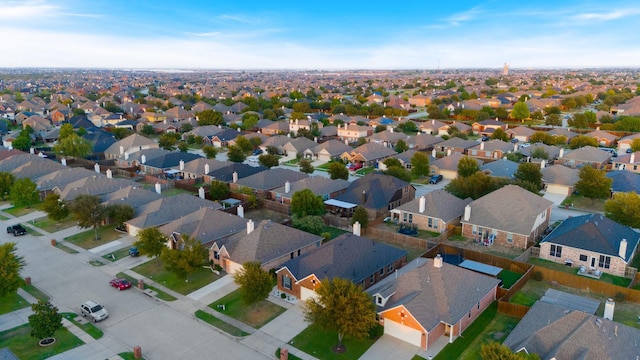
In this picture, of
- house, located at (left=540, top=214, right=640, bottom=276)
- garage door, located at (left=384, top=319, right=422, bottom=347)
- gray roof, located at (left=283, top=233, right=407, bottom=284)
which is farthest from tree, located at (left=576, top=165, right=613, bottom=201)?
garage door, located at (left=384, top=319, right=422, bottom=347)

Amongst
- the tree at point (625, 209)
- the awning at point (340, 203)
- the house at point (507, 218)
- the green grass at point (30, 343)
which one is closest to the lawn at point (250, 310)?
the green grass at point (30, 343)

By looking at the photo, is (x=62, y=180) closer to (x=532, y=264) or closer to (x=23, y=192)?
(x=23, y=192)

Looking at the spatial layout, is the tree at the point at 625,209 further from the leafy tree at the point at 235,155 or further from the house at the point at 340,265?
the leafy tree at the point at 235,155

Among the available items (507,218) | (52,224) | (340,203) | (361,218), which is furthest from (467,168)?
(52,224)

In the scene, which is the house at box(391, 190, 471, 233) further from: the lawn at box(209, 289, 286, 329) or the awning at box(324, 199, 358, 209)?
the lawn at box(209, 289, 286, 329)

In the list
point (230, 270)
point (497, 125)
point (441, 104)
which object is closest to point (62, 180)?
point (230, 270)

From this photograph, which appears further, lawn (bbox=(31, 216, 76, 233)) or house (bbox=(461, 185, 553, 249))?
lawn (bbox=(31, 216, 76, 233))

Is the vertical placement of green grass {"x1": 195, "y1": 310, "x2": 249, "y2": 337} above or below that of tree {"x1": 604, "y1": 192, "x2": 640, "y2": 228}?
below
